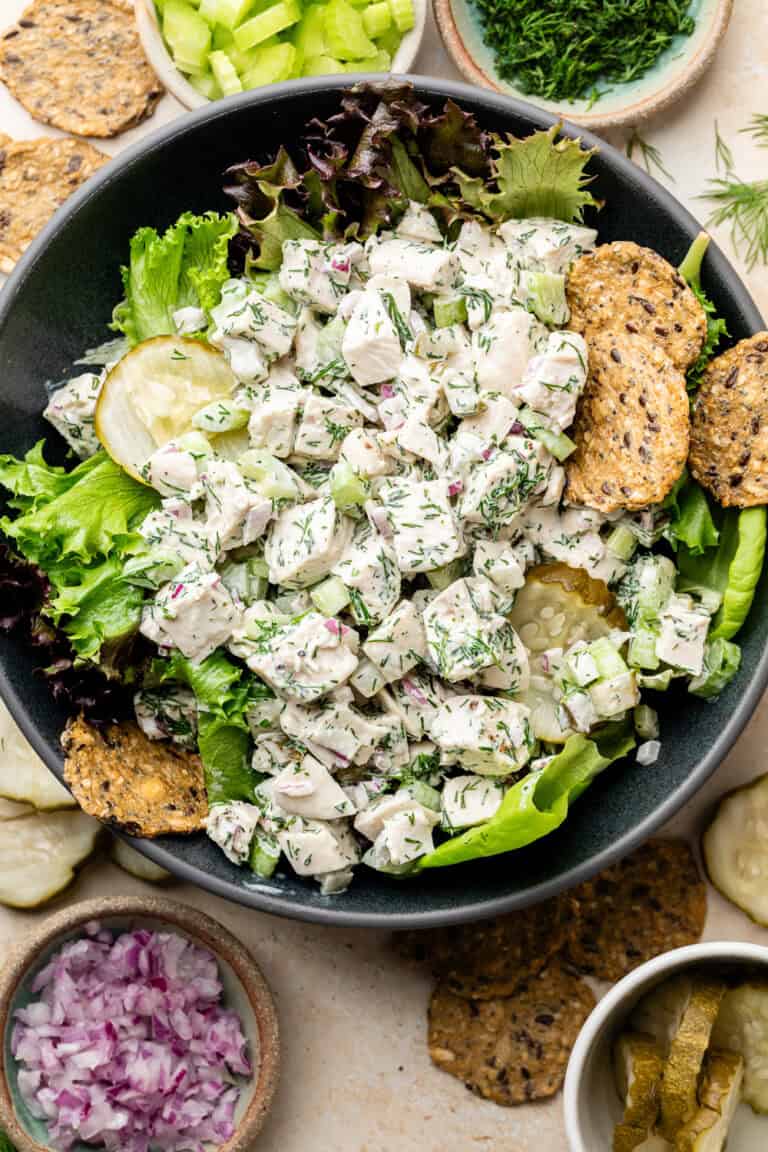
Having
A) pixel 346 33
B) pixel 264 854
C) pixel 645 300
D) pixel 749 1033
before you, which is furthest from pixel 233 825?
pixel 346 33

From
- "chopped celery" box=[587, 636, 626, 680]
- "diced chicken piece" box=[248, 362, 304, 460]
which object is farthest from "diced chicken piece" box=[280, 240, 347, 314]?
"chopped celery" box=[587, 636, 626, 680]

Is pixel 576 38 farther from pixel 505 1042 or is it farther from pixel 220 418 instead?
pixel 505 1042

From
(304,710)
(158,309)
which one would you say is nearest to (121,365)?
(158,309)

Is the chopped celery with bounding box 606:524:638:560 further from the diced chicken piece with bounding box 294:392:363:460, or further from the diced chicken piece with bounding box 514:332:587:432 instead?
the diced chicken piece with bounding box 294:392:363:460

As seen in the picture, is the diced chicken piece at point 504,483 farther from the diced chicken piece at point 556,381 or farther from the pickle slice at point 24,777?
the pickle slice at point 24,777

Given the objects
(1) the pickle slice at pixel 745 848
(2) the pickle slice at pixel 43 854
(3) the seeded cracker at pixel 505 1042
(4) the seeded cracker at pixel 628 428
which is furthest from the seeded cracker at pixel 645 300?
(2) the pickle slice at pixel 43 854

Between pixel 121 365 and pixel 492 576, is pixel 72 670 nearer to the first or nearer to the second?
pixel 121 365
